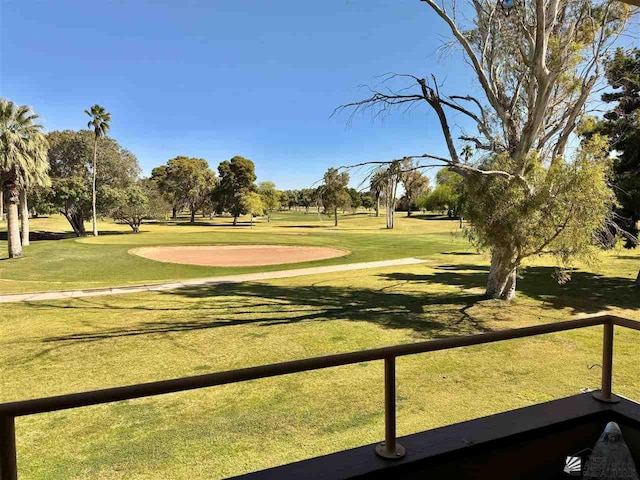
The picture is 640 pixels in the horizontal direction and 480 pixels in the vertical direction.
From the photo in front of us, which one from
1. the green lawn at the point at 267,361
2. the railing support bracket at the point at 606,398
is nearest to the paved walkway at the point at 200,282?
the green lawn at the point at 267,361

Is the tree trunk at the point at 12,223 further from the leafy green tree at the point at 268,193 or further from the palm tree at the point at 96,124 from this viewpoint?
the leafy green tree at the point at 268,193

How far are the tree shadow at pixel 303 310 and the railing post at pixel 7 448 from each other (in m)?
7.10

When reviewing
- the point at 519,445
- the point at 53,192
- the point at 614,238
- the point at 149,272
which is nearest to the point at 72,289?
the point at 149,272

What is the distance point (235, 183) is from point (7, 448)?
5600 centimetres

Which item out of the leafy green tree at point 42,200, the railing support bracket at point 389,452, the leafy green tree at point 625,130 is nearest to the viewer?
the railing support bracket at point 389,452

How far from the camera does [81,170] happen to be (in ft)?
124

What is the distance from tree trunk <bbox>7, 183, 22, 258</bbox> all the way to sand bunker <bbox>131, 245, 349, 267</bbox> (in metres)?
5.33

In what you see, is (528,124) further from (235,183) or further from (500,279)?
(235,183)

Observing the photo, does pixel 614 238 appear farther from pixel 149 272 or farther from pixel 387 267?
pixel 149 272

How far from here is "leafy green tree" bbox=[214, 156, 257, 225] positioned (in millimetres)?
55719

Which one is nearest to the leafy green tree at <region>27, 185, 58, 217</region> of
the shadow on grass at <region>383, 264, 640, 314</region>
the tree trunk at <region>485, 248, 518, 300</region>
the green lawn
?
the green lawn

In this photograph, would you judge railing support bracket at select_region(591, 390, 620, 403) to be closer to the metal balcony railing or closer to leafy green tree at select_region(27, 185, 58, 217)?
the metal balcony railing

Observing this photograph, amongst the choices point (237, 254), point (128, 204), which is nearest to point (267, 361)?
point (237, 254)

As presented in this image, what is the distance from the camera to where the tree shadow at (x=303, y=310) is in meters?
8.34
